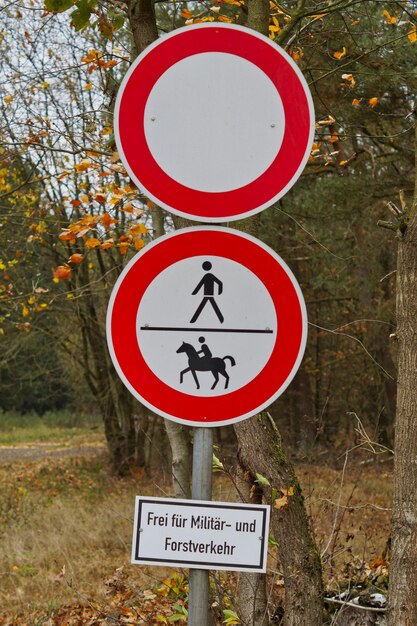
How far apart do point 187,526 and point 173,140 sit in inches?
45.7

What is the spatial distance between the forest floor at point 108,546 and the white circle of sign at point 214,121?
88.7 inches

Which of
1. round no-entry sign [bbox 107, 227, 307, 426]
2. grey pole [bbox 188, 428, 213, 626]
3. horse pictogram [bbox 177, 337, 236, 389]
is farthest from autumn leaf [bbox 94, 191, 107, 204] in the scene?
grey pole [bbox 188, 428, 213, 626]

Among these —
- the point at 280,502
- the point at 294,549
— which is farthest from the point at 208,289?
the point at 294,549

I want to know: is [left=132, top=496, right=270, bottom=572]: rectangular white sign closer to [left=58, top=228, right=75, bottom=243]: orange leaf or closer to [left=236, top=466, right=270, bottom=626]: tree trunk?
[left=236, top=466, right=270, bottom=626]: tree trunk

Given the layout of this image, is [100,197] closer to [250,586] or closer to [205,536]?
[250,586]

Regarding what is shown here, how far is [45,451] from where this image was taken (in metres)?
29.9

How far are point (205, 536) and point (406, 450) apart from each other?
2310 millimetres

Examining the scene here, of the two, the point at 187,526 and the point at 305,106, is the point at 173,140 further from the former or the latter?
the point at 187,526

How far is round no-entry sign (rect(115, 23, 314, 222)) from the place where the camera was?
2.74 metres

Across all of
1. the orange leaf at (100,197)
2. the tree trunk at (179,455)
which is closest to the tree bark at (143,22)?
the orange leaf at (100,197)

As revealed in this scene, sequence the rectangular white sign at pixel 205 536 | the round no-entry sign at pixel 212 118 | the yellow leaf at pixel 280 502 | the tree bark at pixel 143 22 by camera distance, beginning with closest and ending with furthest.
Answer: the rectangular white sign at pixel 205 536, the round no-entry sign at pixel 212 118, the yellow leaf at pixel 280 502, the tree bark at pixel 143 22

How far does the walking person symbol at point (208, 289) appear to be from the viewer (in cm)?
271

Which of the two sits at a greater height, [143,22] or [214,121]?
[143,22]

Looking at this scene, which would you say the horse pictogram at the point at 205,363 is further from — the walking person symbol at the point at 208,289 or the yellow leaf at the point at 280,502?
the yellow leaf at the point at 280,502
